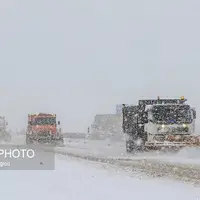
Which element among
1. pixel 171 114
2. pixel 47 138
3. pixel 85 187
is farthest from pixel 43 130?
pixel 85 187

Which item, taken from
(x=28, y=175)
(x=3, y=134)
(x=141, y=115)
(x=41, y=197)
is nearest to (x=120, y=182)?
(x=28, y=175)

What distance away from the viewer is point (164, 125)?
2658 centimetres

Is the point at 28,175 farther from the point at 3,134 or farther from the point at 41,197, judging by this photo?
the point at 3,134

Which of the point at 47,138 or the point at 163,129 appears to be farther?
the point at 47,138

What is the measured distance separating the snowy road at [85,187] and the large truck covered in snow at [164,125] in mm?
11771

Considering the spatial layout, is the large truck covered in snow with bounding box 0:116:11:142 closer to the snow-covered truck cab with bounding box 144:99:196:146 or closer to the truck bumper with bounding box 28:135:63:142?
the truck bumper with bounding box 28:135:63:142

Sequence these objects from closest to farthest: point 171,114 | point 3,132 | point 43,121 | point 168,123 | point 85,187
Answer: point 85,187 → point 168,123 → point 171,114 → point 43,121 → point 3,132

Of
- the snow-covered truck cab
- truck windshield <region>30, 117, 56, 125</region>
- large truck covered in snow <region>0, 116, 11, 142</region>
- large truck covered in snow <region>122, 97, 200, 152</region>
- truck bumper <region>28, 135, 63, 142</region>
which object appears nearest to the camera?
large truck covered in snow <region>122, 97, 200, 152</region>

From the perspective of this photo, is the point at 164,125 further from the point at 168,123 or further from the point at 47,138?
the point at 47,138

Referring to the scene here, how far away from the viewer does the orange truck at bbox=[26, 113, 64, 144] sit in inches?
1569

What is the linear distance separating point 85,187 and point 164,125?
16.0 meters

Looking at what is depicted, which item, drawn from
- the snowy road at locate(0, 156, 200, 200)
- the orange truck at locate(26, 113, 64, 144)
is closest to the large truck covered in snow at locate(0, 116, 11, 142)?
the orange truck at locate(26, 113, 64, 144)

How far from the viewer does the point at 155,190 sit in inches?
423

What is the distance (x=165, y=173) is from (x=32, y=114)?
2746 cm
